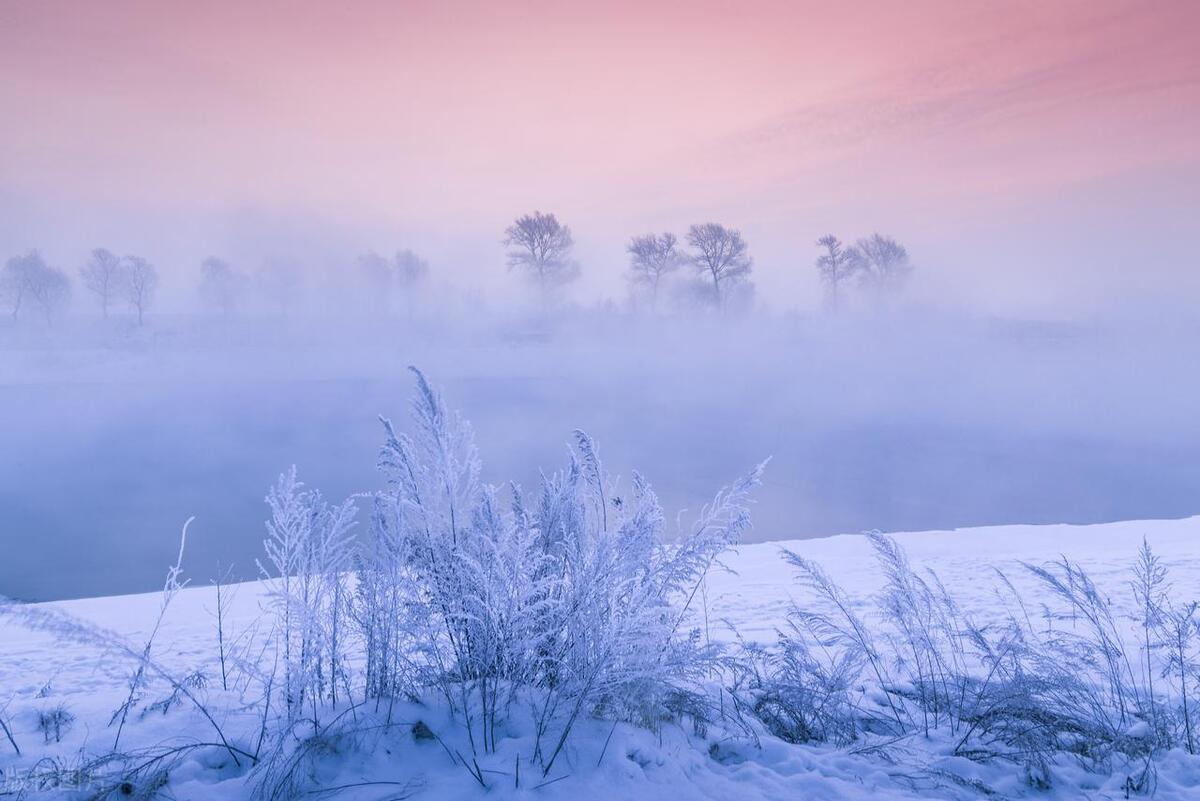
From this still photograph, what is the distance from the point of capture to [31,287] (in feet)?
145

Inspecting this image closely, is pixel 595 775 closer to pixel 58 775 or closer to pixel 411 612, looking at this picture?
pixel 411 612

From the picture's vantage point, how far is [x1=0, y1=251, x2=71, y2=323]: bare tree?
44.3 meters

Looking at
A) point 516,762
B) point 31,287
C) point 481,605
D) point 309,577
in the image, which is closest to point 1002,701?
point 516,762

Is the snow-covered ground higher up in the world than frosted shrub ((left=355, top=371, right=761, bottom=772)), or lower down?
lower down

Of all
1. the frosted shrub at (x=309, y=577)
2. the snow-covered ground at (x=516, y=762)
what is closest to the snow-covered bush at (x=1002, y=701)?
the snow-covered ground at (x=516, y=762)

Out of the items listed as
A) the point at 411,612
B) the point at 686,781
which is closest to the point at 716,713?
the point at 686,781

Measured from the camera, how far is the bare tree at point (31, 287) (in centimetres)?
4431

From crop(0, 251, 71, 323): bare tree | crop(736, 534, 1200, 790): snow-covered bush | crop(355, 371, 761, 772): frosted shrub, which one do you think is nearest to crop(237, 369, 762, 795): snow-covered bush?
crop(355, 371, 761, 772): frosted shrub

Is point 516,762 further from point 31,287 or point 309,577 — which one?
point 31,287

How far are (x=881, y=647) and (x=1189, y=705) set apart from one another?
67.2 inches

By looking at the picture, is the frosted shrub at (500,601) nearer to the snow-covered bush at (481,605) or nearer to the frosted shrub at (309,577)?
the snow-covered bush at (481,605)

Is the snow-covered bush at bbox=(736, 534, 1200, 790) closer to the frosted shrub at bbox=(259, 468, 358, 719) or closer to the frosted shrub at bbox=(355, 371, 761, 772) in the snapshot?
the frosted shrub at bbox=(355, 371, 761, 772)

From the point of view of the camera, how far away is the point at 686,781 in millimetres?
2479

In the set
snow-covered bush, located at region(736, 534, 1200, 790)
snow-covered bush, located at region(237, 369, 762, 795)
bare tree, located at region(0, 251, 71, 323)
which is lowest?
snow-covered bush, located at region(736, 534, 1200, 790)
